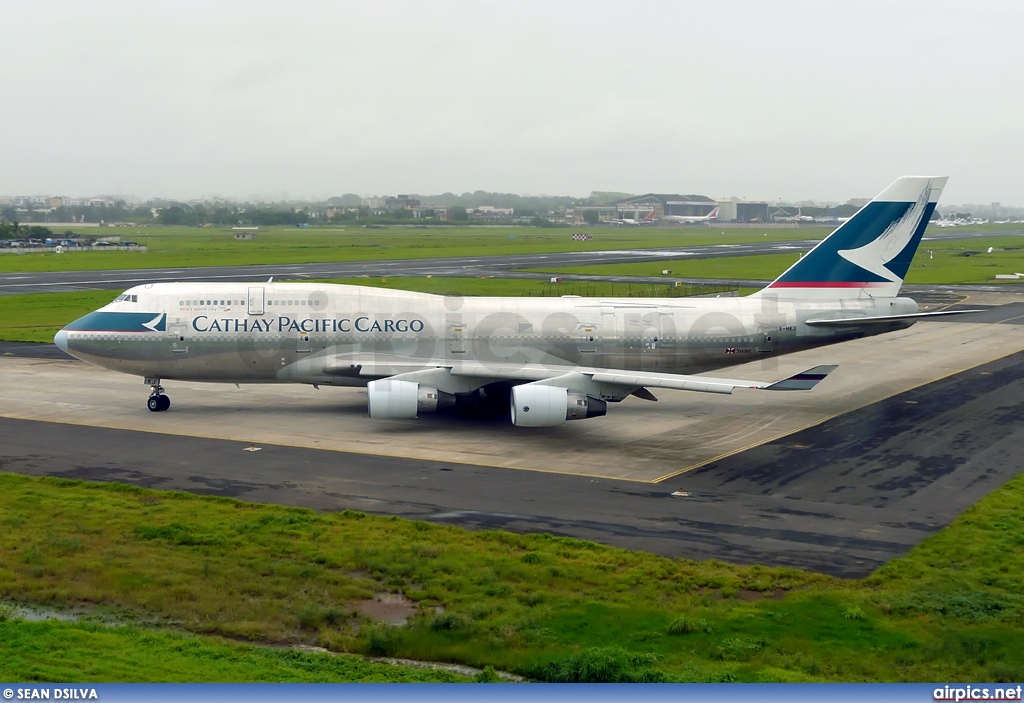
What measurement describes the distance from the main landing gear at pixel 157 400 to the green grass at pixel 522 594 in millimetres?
13160

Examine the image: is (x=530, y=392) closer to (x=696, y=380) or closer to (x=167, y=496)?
(x=696, y=380)

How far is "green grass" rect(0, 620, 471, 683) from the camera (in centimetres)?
1477

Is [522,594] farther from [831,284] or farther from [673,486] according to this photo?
[831,284]

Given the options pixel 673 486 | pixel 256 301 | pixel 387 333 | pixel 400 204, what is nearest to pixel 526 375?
pixel 387 333

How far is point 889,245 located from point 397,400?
21.4m

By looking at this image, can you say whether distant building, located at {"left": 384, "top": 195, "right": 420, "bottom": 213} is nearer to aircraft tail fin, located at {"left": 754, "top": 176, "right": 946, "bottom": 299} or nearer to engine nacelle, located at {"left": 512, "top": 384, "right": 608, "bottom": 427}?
aircraft tail fin, located at {"left": 754, "top": 176, "right": 946, "bottom": 299}

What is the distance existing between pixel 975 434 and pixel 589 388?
14.4 meters

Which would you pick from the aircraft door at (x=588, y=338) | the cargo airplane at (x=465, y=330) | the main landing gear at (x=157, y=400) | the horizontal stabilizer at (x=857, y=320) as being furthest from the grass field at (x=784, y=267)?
the main landing gear at (x=157, y=400)

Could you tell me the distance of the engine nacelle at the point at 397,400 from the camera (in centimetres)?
3441

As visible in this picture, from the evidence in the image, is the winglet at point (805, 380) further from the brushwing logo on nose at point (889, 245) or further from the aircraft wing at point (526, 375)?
the brushwing logo on nose at point (889, 245)

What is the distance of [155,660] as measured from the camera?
1559 centimetres

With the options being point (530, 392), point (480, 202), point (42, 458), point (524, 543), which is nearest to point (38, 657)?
point (524, 543)

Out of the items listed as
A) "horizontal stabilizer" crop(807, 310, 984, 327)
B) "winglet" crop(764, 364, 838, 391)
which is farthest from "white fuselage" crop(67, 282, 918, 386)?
"winglet" crop(764, 364, 838, 391)

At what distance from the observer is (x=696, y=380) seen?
32.6m
